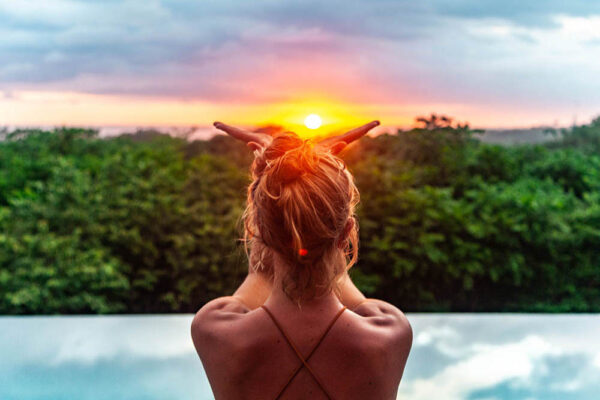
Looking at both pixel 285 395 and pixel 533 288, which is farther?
pixel 533 288

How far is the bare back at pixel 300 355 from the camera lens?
921 mm

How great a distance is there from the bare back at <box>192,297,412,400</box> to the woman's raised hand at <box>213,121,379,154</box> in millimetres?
291

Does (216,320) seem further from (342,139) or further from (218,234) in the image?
(218,234)

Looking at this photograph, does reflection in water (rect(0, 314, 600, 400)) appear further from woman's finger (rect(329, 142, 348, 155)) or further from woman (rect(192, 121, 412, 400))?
woman's finger (rect(329, 142, 348, 155))

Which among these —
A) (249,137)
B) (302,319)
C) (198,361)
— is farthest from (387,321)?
(198,361)

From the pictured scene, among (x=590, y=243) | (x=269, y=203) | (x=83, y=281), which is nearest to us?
(x=269, y=203)

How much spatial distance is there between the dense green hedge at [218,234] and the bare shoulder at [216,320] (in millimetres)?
3017

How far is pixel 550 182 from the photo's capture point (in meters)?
4.70

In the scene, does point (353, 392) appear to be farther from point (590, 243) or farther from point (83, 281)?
point (590, 243)

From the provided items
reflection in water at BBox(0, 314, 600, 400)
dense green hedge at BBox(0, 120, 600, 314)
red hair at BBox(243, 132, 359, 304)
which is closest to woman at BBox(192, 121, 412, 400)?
red hair at BBox(243, 132, 359, 304)

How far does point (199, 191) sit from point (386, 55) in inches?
68.0

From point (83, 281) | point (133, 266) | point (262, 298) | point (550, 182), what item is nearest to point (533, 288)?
point (550, 182)

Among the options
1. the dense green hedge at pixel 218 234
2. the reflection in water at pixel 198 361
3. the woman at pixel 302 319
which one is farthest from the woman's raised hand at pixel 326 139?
the dense green hedge at pixel 218 234

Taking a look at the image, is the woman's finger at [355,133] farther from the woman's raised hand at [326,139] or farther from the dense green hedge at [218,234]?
the dense green hedge at [218,234]
